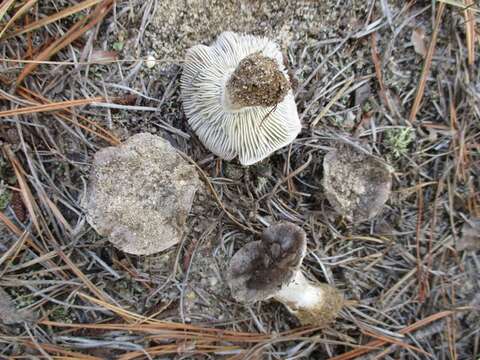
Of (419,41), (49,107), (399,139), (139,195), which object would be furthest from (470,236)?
(49,107)

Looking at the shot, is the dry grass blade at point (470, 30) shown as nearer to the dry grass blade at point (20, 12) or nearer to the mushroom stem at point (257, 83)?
the mushroom stem at point (257, 83)

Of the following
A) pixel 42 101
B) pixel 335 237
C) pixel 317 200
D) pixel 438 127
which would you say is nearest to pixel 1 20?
pixel 42 101

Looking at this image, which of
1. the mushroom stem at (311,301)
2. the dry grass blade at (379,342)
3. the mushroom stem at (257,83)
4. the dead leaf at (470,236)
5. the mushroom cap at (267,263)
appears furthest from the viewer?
the dead leaf at (470,236)

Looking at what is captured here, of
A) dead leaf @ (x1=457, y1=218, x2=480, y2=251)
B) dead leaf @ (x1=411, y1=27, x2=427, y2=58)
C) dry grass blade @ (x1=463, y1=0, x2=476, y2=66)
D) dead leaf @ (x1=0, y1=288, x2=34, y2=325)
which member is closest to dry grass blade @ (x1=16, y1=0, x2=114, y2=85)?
dead leaf @ (x1=0, y1=288, x2=34, y2=325)

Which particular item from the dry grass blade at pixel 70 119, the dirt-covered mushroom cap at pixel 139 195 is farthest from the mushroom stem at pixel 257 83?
the dry grass blade at pixel 70 119

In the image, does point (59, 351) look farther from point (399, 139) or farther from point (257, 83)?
point (399, 139)
